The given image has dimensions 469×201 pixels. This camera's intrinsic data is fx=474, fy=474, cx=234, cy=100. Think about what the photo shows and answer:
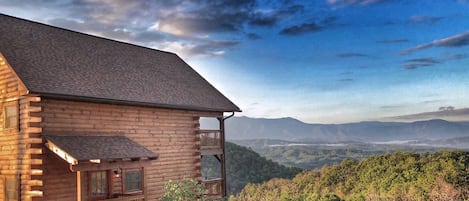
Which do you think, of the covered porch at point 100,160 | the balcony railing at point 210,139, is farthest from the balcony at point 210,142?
the covered porch at point 100,160

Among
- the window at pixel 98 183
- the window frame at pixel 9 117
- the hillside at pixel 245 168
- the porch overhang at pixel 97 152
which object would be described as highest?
the window frame at pixel 9 117

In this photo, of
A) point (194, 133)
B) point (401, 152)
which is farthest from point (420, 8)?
point (194, 133)

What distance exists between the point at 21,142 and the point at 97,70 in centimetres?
441

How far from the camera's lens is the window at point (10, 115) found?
15168mm

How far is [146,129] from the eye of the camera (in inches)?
722

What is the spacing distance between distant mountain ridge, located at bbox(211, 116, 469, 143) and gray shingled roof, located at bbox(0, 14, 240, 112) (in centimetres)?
5171

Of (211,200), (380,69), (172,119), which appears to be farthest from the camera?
(380,69)

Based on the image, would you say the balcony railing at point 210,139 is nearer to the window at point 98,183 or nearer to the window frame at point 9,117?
the window at point 98,183

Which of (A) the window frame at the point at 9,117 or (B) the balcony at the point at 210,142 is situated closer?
(A) the window frame at the point at 9,117

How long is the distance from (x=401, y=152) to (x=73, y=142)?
20367 millimetres

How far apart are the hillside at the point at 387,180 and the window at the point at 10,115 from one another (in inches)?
624

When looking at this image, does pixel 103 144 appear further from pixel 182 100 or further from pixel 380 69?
pixel 380 69

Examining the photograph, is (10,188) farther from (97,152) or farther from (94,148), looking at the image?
(97,152)

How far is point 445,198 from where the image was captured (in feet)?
73.8
